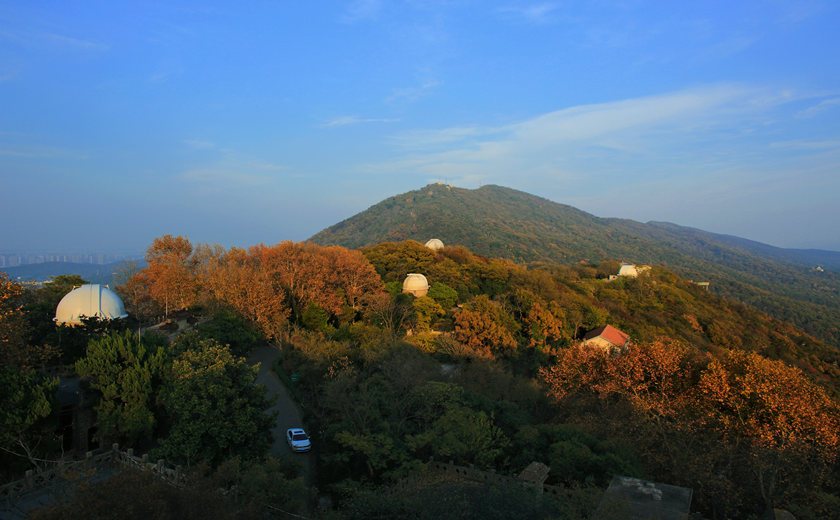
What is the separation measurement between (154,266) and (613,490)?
29670 mm

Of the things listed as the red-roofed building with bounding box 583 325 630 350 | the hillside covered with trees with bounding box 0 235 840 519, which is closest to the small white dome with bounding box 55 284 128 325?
the hillside covered with trees with bounding box 0 235 840 519

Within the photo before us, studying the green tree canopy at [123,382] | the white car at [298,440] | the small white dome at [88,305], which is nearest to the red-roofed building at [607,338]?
the white car at [298,440]

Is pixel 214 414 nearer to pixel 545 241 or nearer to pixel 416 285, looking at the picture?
pixel 416 285

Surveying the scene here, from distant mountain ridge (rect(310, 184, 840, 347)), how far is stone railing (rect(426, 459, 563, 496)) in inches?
3201

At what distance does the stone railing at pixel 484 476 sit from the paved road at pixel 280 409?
175 inches

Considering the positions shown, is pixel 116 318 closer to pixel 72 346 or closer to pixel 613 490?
pixel 72 346

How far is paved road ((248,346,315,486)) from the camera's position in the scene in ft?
50.2

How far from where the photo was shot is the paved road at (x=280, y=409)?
602 inches

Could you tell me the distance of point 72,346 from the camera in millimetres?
19844

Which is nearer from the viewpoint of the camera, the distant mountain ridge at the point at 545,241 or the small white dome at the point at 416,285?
the small white dome at the point at 416,285

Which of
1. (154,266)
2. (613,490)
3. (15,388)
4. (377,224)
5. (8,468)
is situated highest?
(377,224)

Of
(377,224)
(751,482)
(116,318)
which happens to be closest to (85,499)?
(751,482)

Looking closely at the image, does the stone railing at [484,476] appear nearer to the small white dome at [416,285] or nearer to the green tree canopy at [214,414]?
the green tree canopy at [214,414]

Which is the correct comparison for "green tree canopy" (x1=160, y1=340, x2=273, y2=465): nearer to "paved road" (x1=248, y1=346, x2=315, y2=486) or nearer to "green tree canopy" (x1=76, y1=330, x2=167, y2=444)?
"paved road" (x1=248, y1=346, x2=315, y2=486)
